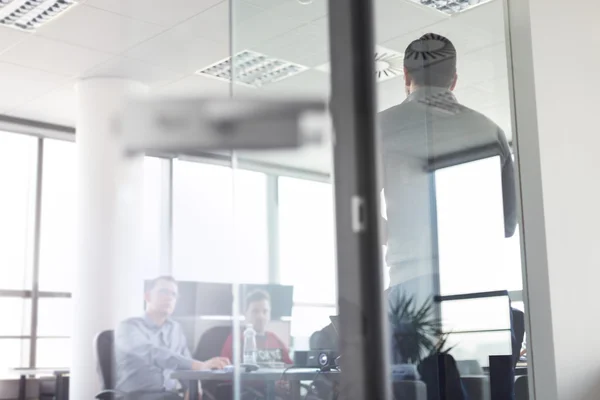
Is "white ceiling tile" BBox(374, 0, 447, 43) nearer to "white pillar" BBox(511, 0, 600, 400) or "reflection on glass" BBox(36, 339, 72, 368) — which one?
"white pillar" BBox(511, 0, 600, 400)

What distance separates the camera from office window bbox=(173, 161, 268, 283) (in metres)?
1.83

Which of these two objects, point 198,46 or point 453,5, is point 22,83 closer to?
point 198,46

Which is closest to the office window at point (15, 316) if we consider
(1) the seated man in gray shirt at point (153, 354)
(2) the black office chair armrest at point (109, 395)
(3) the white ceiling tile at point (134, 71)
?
(3) the white ceiling tile at point (134, 71)

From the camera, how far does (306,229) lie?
5.83 feet

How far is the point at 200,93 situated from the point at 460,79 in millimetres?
3464

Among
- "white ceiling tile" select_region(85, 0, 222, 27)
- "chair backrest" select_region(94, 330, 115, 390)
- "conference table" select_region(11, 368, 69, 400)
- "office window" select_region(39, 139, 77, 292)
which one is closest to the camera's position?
"chair backrest" select_region(94, 330, 115, 390)

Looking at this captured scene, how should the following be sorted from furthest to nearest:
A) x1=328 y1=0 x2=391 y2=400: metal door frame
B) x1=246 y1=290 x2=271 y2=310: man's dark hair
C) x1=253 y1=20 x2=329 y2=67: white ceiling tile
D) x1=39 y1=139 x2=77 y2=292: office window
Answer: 1. x1=39 y1=139 x2=77 y2=292: office window
2. x1=246 y1=290 x2=271 y2=310: man's dark hair
3. x1=253 y1=20 x2=329 y2=67: white ceiling tile
4. x1=328 y1=0 x2=391 y2=400: metal door frame

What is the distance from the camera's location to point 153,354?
373 centimetres

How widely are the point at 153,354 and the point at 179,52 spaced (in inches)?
76.4

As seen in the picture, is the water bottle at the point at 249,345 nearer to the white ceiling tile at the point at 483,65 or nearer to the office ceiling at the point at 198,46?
the office ceiling at the point at 198,46

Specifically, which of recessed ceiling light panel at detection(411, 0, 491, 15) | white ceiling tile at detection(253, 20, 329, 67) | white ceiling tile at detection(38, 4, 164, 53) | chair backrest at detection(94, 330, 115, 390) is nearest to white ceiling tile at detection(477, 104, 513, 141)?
recessed ceiling light panel at detection(411, 0, 491, 15)

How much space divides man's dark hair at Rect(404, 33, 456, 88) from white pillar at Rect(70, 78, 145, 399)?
325 centimetres

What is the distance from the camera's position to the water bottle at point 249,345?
1804 millimetres

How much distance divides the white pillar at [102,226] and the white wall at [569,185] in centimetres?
312
